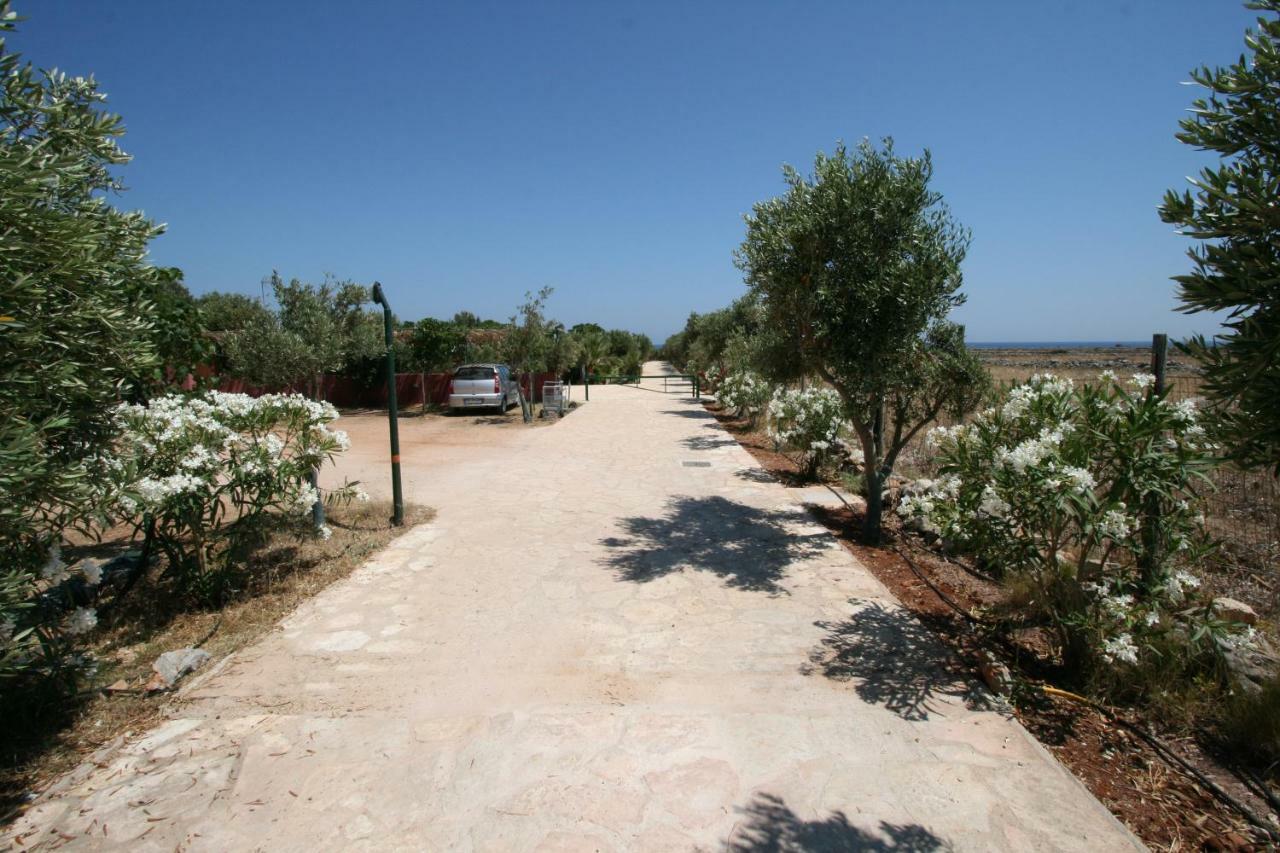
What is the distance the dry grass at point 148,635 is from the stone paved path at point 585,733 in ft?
0.69

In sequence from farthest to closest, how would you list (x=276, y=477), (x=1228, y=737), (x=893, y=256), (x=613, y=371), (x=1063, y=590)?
(x=613, y=371)
(x=893, y=256)
(x=276, y=477)
(x=1063, y=590)
(x=1228, y=737)

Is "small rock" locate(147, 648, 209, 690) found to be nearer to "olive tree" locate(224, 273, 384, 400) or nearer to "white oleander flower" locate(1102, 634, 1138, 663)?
"white oleander flower" locate(1102, 634, 1138, 663)

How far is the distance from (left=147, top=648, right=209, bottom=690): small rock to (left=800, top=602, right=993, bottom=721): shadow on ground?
4052 millimetres

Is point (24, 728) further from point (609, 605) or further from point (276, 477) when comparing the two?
point (609, 605)

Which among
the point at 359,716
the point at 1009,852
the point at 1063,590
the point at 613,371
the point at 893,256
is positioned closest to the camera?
the point at 1009,852

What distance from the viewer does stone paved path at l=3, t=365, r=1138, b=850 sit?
2.79m

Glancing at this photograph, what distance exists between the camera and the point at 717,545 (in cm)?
696

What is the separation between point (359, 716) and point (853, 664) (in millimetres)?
3155

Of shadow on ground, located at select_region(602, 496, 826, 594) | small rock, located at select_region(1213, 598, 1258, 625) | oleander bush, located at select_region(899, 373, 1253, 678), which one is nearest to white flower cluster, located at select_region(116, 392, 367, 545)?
shadow on ground, located at select_region(602, 496, 826, 594)

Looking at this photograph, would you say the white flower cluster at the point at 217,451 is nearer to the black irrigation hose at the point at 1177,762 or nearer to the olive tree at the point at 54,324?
the olive tree at the point at 54,324

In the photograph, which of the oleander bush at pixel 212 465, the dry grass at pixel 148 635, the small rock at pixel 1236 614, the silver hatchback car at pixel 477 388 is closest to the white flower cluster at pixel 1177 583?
the small rock at pixel 1236 614

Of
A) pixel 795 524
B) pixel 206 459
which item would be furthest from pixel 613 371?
pixel 206 459

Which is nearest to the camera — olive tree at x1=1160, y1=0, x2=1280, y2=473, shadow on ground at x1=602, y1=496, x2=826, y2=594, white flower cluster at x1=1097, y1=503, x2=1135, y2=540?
olive tree at x1=1160, y1=0, x2=1280, y2=473

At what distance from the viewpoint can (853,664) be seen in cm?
427
